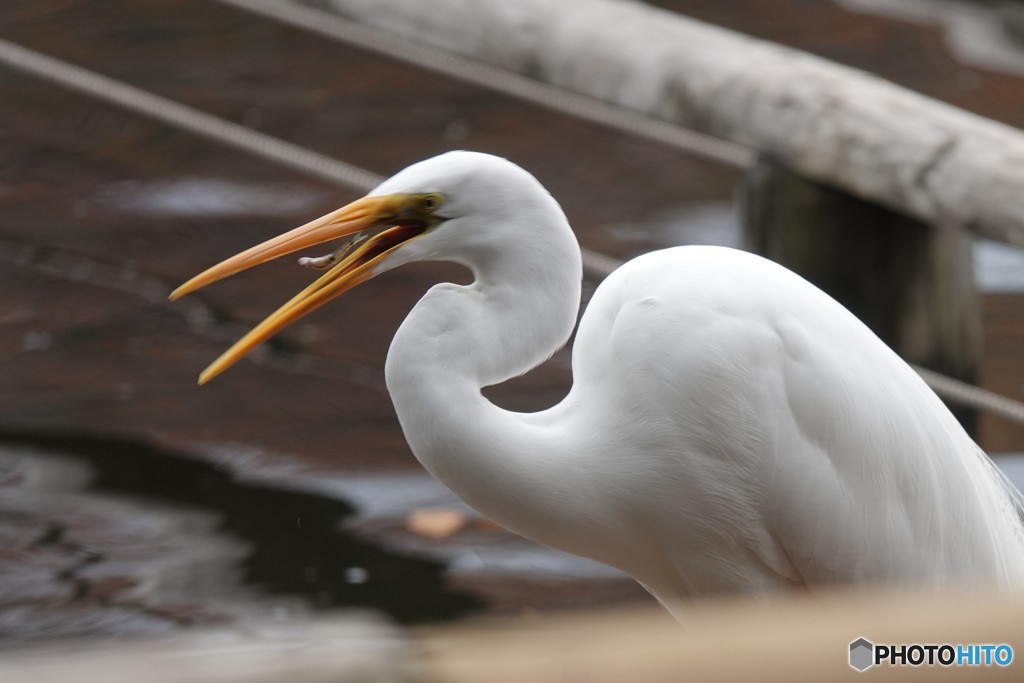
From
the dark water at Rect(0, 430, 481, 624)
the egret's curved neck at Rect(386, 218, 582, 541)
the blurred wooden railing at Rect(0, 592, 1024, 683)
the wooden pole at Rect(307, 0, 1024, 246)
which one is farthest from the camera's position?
the dark water at Rect(0, 430, 481, 624)

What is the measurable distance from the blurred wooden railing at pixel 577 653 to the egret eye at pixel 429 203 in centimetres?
104

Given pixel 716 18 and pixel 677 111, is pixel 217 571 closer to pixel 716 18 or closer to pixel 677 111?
pixel 677 111

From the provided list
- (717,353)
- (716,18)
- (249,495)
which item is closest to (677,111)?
(717,353)

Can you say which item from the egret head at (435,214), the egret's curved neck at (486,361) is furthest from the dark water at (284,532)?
the egret head at (435,214)

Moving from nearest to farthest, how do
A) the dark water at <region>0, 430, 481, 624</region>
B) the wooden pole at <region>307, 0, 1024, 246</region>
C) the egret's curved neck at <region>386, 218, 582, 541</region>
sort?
the egret's curved neck at <region>386, 218, 582, 541</region>, the wooden pole at <region>307, 0, 1024, 246</region>, the dark water at <region>0, 430, 481, 624</region>

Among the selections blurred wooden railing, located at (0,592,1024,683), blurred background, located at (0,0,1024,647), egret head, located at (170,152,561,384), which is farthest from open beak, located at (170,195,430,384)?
blurred wooden railing, located at (0,592,1024,683)

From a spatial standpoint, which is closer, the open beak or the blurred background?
the open beak

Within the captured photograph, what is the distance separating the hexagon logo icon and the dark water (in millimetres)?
1815

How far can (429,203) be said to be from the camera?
61.9 inches

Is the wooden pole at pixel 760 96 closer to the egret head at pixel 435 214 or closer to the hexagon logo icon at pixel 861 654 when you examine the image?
the egret head at pixel 435 214

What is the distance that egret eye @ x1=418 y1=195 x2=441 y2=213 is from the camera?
1.56 m

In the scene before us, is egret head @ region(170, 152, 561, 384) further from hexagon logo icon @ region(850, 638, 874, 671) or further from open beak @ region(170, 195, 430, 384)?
hexagon logo icon @ region(850, 638, 874, 671)

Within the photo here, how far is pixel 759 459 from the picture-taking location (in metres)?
1.72

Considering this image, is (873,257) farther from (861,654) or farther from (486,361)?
(861,654)
